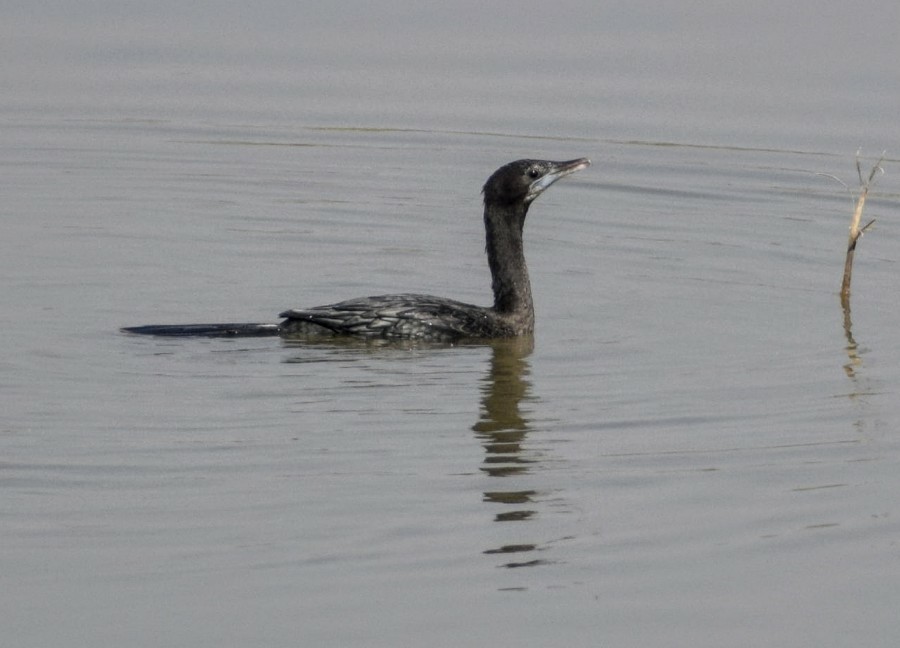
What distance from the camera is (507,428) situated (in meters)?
9.52

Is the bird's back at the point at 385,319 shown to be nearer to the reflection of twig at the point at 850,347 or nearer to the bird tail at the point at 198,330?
the bird tail at the point at 198,330

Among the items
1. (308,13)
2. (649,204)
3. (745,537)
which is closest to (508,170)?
(649,204)

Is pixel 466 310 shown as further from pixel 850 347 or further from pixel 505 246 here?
pixel 850 347

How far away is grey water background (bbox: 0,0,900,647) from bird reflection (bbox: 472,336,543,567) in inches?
1.2

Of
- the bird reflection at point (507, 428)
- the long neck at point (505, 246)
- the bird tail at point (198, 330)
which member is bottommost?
the bird reflection at point (507, 428)

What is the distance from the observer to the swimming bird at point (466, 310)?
38.1 feet

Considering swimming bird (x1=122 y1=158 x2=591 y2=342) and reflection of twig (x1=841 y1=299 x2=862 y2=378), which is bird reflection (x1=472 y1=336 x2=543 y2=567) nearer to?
swimming bird (x1=122 y1=158 x2=591 y2=342)

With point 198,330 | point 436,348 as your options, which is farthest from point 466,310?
point 198,330

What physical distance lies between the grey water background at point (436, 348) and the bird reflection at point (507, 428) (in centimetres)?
3

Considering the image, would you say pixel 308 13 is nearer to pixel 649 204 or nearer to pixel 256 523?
pixel 649 204

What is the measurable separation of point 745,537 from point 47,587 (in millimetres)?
2810

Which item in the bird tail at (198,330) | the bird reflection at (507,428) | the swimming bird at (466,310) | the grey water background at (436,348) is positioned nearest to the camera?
the grey water background at (436,348)

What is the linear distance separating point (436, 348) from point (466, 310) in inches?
14.6

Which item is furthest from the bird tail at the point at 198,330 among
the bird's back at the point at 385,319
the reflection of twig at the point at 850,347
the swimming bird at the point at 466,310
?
the reflection of twig at the point at 850,347
